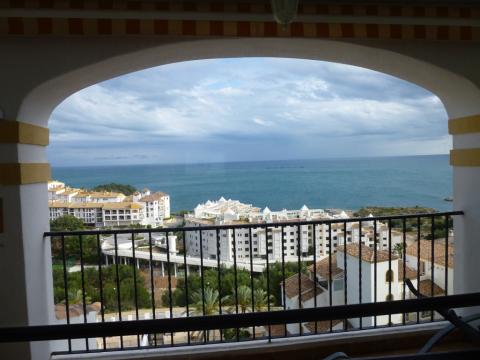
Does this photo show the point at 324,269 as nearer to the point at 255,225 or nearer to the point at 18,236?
the point at 255,225

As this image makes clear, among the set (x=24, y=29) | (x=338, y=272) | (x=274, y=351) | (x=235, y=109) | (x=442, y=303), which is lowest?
(x=274, y=351)

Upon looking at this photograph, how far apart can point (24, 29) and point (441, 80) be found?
295cm

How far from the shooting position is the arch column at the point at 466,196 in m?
2.74

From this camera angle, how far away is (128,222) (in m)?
2.84

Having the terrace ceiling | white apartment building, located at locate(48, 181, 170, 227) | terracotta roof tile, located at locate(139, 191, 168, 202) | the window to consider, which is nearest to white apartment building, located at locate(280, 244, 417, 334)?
the window

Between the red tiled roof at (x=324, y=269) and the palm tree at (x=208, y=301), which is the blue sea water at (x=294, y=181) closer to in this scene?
the red tiled roof at (x=324, y=269)

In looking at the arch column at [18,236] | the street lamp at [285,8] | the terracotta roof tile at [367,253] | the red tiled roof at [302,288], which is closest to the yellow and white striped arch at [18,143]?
the arch column at [18,236]

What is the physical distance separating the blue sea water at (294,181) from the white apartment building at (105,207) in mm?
138

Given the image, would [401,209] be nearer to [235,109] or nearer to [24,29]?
[24,29]

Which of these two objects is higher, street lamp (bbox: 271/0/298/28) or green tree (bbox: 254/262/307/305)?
street lamp (bbox: 271/0/298/28)

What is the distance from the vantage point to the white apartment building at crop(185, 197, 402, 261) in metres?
2.74

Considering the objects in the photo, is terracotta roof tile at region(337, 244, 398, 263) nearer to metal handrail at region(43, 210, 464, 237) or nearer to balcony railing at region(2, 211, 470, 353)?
balcony railing at region(2, 211, 470, 353)

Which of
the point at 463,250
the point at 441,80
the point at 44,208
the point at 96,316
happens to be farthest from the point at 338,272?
the point at 44,208

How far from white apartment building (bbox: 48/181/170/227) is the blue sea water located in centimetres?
14
